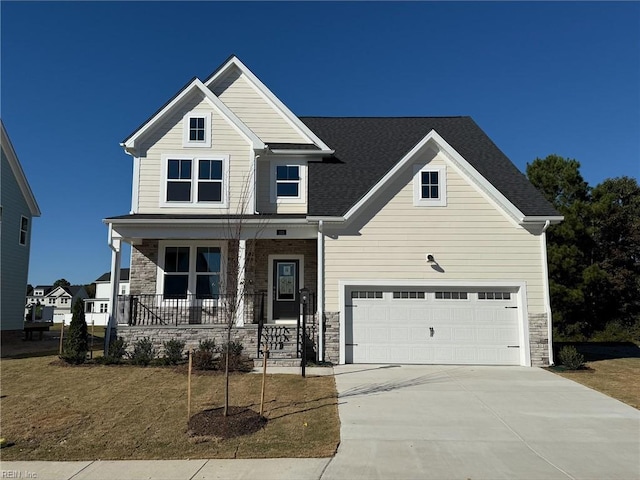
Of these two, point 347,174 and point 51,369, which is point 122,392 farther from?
point 347,174

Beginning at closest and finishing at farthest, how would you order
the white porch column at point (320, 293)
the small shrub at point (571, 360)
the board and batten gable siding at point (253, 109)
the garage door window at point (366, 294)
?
the small shrub at point (571, 360) → the white porch column at point (320, 293) → the garage door window at point (366, 294) → the board and batten gable siding at point (253, 109)

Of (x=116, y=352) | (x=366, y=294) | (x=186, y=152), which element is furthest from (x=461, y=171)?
(x=116, y=352)

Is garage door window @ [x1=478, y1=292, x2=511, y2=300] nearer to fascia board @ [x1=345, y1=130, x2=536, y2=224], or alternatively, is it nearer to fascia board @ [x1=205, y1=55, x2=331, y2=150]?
fascia board @ [x1=345, y1=130, x2=536, y2=224]

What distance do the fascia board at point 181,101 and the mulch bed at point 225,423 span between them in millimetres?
9304

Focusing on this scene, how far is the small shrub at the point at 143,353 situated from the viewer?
1183 centimetres

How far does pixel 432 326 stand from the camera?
12852mm

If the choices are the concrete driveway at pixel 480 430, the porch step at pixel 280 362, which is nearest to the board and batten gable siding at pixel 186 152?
the porch step at pixel 280 362

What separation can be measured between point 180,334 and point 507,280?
969cm

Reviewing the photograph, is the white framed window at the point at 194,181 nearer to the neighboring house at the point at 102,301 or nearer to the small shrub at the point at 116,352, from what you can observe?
the small shrub at the point at 116,352

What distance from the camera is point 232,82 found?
645 inches

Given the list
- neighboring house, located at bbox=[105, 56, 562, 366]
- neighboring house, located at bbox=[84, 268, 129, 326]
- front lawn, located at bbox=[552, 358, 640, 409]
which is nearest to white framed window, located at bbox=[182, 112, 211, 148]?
neighboring house, located at bbox=[105, 56, 562, 366]

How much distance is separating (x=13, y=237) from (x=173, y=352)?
12581mm

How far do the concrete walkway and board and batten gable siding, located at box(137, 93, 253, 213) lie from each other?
7783 millimetres

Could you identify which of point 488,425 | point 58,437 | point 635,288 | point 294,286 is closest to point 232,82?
point 294,286
